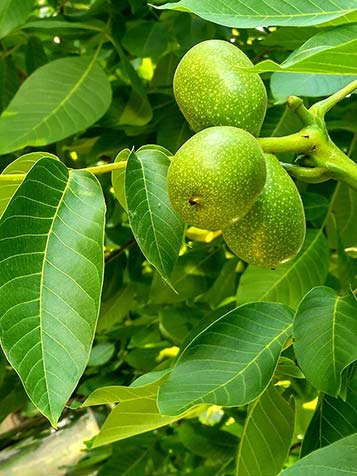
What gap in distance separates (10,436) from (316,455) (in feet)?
4.08

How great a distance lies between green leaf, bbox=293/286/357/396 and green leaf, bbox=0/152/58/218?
26 centimetres

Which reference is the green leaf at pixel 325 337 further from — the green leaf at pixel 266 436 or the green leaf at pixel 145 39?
the green leaf at pixel 145 39

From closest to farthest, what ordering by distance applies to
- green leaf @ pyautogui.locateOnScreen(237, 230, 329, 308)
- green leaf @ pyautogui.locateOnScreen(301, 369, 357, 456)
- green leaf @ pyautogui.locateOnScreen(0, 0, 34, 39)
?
green leaf @ pyautogui.locateOnScreen(301, 369, 357, 456) < green leaf @ pyautogui.locateOnScreen(237, 230, 329, 308) < green leaf @ pyautogui.locateOnScreen(0, 0, 34, 39)

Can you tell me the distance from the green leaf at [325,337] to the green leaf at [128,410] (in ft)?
0.39

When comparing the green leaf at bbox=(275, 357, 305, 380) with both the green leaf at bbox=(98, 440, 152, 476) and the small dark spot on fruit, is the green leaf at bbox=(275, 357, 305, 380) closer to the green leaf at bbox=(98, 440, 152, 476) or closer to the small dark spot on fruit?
the small dark spot on fruit

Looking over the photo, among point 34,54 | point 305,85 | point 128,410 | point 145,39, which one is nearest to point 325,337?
point 128,410

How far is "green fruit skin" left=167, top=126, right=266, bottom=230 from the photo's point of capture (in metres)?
0.58

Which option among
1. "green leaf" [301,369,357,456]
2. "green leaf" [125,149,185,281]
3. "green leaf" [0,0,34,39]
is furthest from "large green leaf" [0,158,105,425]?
"green leaf" [0,0,34,39]

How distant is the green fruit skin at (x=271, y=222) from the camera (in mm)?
637

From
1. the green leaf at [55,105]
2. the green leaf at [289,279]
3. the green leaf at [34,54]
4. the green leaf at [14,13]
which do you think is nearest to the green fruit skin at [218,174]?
the green leaf at [289,279]

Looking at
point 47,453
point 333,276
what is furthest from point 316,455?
point 47,453

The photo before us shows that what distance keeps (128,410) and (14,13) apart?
679 millimetres

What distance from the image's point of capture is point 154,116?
50.8 inches

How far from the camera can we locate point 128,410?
0.69 metres
